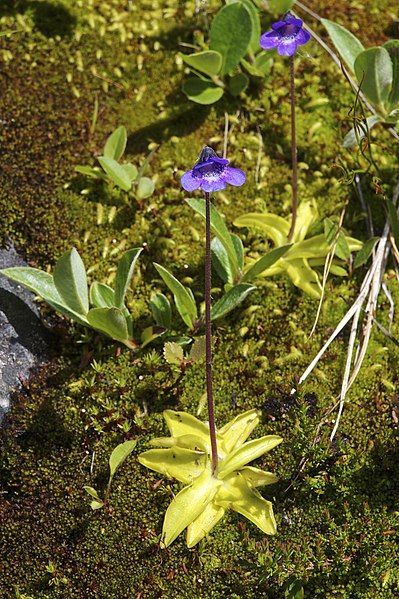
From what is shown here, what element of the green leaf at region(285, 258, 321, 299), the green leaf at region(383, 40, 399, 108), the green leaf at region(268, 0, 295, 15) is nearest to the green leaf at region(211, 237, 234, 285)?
the green leaf at region(285, 258, 321, 299)

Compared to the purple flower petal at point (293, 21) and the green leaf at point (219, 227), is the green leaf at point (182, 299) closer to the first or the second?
the green leaf at point (219, 227)

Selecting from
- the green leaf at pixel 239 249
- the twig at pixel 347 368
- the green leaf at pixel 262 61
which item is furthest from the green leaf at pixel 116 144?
the twig at pixel 347 368

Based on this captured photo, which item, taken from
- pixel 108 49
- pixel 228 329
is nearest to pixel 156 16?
pixel 108 49

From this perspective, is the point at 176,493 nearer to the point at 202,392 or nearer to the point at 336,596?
the point at 202,392

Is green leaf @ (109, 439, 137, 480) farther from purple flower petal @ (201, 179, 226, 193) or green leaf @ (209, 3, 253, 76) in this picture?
green leaf @ (209, 3, 253, 76)

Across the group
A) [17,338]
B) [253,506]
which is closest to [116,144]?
[17,338]

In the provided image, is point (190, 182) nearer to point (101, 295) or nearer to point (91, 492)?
point (101, 295)

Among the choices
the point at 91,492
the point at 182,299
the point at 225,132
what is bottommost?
the point at 91,492
